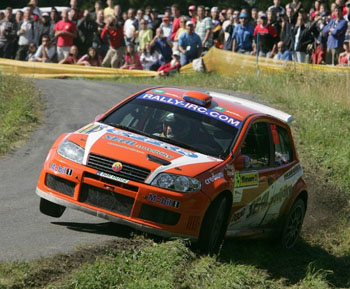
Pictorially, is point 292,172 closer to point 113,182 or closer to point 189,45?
point 113,182

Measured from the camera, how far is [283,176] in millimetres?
9320

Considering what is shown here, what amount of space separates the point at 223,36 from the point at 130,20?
324 centimetres

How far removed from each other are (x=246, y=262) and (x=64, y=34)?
16.8 metres

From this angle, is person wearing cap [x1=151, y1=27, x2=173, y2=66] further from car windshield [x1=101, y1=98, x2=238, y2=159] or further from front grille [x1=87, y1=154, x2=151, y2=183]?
front grille [x1=87, y1=154, x2=151, y2=183]

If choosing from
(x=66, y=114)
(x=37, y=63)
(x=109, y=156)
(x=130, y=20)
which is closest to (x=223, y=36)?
(x=130, y=20)

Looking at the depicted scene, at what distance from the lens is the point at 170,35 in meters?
24.2

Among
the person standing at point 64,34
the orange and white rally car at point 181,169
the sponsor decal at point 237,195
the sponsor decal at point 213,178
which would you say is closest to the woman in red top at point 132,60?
the person standing at point 64,34

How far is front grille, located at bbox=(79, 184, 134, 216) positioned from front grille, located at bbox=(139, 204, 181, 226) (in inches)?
5.5

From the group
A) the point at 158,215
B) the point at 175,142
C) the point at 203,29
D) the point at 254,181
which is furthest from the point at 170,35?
the point at 158,215

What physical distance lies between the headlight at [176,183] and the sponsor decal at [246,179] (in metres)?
0.77

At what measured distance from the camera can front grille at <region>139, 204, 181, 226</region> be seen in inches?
291

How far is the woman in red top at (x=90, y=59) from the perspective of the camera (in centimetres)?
2407

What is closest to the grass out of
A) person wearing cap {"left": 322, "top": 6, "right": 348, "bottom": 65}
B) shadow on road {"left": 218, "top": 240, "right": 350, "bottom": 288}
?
shadow on road {"left": 218, "top": 240, "right": 350, "bottom": 288}

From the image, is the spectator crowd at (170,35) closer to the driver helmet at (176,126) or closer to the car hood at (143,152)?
the driver helmet at (176,126)
